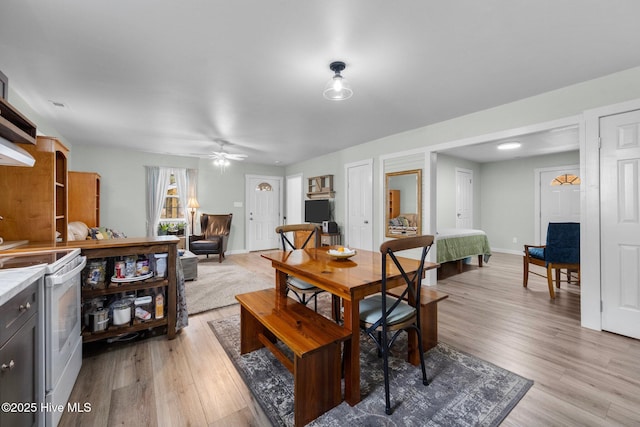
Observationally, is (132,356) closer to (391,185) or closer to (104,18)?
(104,18)

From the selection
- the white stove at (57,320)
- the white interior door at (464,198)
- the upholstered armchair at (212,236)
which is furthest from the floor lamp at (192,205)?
the white interior door at (464,198)

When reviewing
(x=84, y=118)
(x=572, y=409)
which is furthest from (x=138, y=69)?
(x=572, y=409)

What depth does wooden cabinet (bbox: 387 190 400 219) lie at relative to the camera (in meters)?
4.47

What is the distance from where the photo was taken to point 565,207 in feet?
18.8

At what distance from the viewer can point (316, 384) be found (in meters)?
1.49

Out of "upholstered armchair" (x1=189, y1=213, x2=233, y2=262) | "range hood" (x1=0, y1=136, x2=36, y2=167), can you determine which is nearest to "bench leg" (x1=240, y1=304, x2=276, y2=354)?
"range hood" (x1=0, y1=136, x2=36, y2=167)

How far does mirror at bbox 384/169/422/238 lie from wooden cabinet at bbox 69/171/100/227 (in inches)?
194

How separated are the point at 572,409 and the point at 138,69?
386 cm

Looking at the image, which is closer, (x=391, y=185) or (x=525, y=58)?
(x=525, y=58)

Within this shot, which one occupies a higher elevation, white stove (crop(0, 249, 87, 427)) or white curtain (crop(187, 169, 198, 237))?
white curtain (crop(187, 169, 198, 237))

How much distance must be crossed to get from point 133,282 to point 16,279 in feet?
4.14

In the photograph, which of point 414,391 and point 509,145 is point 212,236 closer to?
point 414,391

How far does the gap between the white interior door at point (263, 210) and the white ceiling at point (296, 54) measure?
139 inches

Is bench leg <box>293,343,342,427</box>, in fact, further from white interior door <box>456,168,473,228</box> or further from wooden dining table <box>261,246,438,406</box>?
white interior door <box>456,168,473,228</box>
